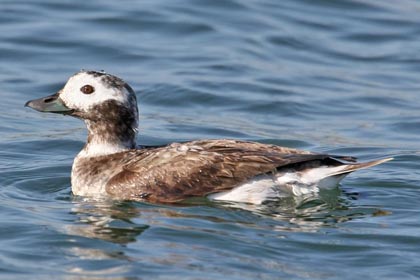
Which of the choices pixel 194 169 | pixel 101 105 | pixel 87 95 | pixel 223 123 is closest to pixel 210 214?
pixel 194 169

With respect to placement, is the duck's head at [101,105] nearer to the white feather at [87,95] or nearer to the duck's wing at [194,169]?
the white feather at [87,95]

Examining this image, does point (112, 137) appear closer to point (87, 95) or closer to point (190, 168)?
point (87, 95)

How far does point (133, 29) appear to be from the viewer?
19.9 meters

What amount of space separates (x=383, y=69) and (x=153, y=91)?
3735 millimetres

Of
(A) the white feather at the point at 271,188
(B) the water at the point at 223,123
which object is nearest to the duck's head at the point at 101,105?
(B) the water at the point at 223,123

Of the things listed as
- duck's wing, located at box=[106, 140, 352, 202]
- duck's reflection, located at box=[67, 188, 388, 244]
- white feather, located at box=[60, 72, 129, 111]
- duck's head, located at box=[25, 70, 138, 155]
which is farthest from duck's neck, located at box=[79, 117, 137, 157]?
duck's reflection, located at box=[67, 188, 388, 244]

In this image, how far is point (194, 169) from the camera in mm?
11031

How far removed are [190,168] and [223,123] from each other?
15.0ft

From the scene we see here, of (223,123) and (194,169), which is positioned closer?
(194,169)

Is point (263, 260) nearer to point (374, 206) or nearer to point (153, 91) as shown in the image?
point (374, 206)

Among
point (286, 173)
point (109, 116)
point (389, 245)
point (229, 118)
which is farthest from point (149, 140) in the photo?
point (389, 245)

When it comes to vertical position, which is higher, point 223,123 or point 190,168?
point 190,168

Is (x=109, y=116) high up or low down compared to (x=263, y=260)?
up

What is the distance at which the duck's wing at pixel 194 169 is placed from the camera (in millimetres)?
10961
